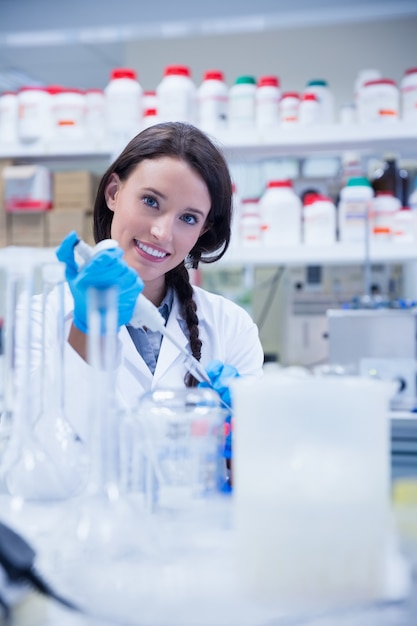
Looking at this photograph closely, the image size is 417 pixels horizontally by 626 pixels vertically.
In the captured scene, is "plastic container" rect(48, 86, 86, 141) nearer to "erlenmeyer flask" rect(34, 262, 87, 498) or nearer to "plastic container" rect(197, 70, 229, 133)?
"plastic container" rect(197, 70, 229, 133)

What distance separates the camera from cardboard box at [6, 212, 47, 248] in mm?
2943

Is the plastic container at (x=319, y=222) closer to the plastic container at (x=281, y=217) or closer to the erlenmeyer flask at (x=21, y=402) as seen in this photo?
the plastic container at (x=281, y=217)

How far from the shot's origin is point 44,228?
2943 mm

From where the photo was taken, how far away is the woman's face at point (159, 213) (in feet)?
4.90

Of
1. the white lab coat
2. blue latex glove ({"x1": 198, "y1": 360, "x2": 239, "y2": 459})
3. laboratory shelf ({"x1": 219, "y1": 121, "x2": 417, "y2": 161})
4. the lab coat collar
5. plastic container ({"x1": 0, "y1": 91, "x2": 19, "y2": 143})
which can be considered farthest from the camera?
plastic container ({"x1": 0, "y1": 91, "x2": 19, "y2": 143})

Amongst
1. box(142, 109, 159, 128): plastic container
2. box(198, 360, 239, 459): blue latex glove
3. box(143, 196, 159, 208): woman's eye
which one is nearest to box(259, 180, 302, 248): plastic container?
box(142, 109, 159, 128): plastic container

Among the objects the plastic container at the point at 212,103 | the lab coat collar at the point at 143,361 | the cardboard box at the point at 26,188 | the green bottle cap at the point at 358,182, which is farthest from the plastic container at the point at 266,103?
the lab coat collar at the point at 143,361

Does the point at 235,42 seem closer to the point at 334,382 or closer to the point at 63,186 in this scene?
the point at 63,186

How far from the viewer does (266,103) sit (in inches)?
103

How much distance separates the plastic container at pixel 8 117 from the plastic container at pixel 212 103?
2.43ft

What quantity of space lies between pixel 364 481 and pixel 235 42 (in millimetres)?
3920

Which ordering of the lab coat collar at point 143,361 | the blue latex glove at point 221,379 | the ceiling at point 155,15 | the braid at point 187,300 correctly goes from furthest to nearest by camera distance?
the ceiling at point 155,15
the braid at point 187,300
the lab coat collar at point 143,361
the blue latex glove at point 221,379

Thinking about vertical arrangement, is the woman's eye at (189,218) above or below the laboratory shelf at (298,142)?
below

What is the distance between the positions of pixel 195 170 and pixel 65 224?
148cm
